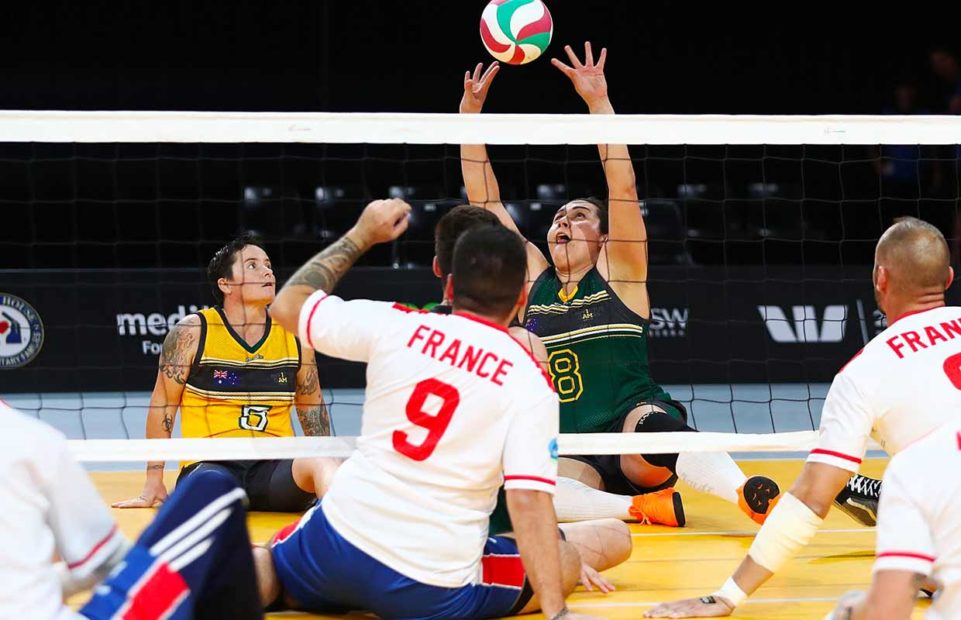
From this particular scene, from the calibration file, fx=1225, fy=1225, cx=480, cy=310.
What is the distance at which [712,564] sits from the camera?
179 inches

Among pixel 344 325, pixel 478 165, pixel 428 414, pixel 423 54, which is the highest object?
pixel 423 54

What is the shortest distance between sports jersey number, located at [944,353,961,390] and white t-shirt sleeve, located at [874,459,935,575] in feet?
4.72

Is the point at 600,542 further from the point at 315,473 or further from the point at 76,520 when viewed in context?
the point at 76,520

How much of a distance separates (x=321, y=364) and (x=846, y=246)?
5675 millimetres

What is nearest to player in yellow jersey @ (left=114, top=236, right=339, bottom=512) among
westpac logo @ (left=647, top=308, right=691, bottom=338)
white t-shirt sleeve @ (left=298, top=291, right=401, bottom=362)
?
white t-shirt sleeve @ (left=298, top=291, right=401, bottom=362)

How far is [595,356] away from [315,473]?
132cm

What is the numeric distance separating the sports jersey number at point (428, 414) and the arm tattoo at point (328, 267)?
1.60 ft

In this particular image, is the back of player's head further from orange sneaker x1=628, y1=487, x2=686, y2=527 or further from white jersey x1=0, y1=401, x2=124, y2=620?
white jersey x1=0, y1=401, x2=124, y2=620

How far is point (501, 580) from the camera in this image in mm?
3631

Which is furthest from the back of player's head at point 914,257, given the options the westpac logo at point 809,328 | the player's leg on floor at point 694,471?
the westpac logo at point 809,328

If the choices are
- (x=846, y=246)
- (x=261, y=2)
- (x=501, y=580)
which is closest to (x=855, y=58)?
(x=846, y=246)

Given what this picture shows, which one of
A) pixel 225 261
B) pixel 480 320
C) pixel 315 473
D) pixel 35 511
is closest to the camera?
pixel 35 511

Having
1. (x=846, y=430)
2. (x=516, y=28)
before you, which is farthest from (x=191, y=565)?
(x=516, y=28)

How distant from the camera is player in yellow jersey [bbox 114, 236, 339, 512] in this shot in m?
5.45
